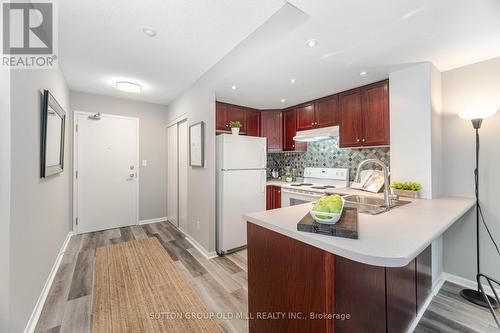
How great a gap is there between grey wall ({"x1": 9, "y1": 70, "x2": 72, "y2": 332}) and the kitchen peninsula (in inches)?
61.8

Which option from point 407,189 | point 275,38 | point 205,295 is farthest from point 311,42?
point 205,295

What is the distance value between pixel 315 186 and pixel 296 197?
39cm

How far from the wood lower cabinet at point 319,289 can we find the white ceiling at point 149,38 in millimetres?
1697

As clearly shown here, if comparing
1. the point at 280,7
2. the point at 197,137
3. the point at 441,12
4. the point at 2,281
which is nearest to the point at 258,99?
the point at 197,137

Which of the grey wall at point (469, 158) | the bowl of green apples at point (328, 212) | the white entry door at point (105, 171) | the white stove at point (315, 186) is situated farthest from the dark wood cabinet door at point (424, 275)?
the white entry door at point (105, 171)

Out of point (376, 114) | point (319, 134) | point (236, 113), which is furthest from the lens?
point (236, 113)

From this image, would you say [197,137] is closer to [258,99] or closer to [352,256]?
[258,99]

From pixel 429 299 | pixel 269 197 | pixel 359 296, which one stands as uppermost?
pixel 269 197

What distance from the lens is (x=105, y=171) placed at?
12.5 ft

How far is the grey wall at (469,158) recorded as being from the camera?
201 centimetres

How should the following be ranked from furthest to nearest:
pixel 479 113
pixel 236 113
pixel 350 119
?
pixel 236 113 → pixel 350 119 → pixel 479 113

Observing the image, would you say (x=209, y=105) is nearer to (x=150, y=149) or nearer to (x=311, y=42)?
(x=311, y=42)

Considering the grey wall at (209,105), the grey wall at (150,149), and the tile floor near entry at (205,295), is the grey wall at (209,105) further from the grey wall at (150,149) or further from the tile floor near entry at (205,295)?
the grey wall at (150,149)

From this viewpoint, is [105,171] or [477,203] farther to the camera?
[105,171]
